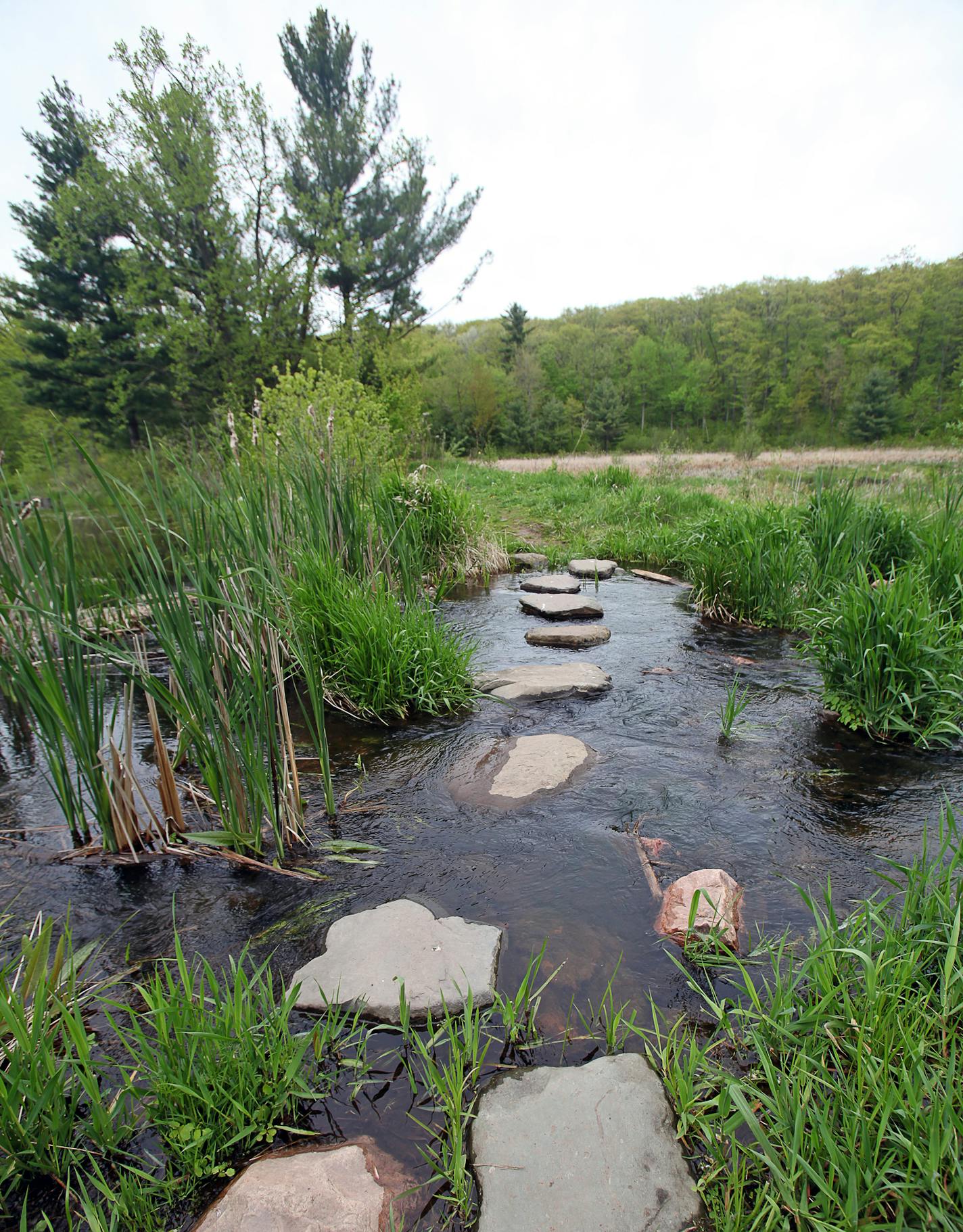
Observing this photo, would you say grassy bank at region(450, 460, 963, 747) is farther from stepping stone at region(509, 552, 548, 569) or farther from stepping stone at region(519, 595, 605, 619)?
stepping stone at region(519, 595, 605, 619)

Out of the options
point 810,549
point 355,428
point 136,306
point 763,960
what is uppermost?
point 136,306

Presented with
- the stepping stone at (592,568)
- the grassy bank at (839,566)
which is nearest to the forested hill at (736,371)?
the grassy bank at (839,566)

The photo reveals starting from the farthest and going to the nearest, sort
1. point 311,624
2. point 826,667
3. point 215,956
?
point 311,624 → point 826,667 → point 215,956

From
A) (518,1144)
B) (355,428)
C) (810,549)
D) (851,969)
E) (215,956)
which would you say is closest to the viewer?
(518,1144)

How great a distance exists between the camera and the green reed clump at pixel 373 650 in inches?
153

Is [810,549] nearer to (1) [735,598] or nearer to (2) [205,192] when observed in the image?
(1) [735,598]

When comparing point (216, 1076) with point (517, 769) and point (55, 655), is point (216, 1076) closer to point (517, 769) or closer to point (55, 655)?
point (55, 655)

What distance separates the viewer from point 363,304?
25.0 m

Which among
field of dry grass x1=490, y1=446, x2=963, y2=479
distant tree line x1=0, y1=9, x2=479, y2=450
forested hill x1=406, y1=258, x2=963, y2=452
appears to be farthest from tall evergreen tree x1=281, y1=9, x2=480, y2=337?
forested hill x1=406, y1=258, x2=963, y2=452

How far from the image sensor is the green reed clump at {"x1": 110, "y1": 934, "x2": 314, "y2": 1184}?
1434 mm

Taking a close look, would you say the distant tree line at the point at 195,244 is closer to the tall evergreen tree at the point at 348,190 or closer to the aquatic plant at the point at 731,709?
the tall evergreen tree at the point at 348,190

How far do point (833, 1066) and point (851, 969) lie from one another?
0.27 metres

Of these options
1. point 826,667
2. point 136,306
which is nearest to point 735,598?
A: point 826,667

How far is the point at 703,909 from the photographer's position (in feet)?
6.89
